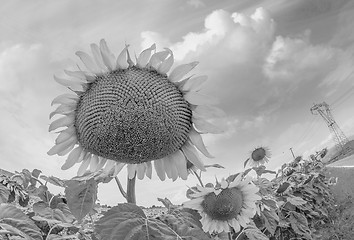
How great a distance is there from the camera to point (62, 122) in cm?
173

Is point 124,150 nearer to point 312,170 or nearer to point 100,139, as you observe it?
point 100,139

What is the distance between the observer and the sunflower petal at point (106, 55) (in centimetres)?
164

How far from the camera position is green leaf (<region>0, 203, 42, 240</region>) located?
1.66m

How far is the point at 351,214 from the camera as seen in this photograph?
8.05 m

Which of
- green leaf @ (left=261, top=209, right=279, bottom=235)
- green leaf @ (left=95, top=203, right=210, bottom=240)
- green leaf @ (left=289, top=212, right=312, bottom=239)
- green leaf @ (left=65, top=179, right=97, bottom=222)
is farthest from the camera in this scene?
green leaf @ (left=289, top=212, right=312, bottom=239)

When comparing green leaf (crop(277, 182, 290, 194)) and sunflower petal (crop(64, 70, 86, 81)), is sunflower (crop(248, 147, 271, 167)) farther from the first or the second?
sunflower petal (crop(64, 70, 86, 81))

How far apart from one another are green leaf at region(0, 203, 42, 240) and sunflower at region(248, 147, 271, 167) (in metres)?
5.00

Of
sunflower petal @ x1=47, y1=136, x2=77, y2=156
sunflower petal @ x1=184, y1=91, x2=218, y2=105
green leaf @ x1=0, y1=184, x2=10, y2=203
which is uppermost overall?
green leaf @ x1=0, y1=184, x2=10, y2=203

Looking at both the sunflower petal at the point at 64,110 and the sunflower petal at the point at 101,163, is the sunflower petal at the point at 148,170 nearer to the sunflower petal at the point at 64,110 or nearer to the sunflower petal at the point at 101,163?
the sunflower petal at the point at 101,163

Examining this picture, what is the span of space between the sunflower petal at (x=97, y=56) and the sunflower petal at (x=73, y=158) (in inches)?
11.8

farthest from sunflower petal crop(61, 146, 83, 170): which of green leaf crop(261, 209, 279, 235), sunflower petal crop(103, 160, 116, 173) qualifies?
green leaf crop(261, 209, 279, 235)

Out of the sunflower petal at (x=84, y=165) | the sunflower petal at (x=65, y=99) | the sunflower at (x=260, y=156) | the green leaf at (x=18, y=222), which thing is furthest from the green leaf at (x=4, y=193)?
the sunflower at (x=260, y=156)

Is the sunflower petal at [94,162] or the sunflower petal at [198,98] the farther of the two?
the sunflower petal at [94,162]

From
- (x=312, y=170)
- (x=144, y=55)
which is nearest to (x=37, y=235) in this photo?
(x=144, y=55)
